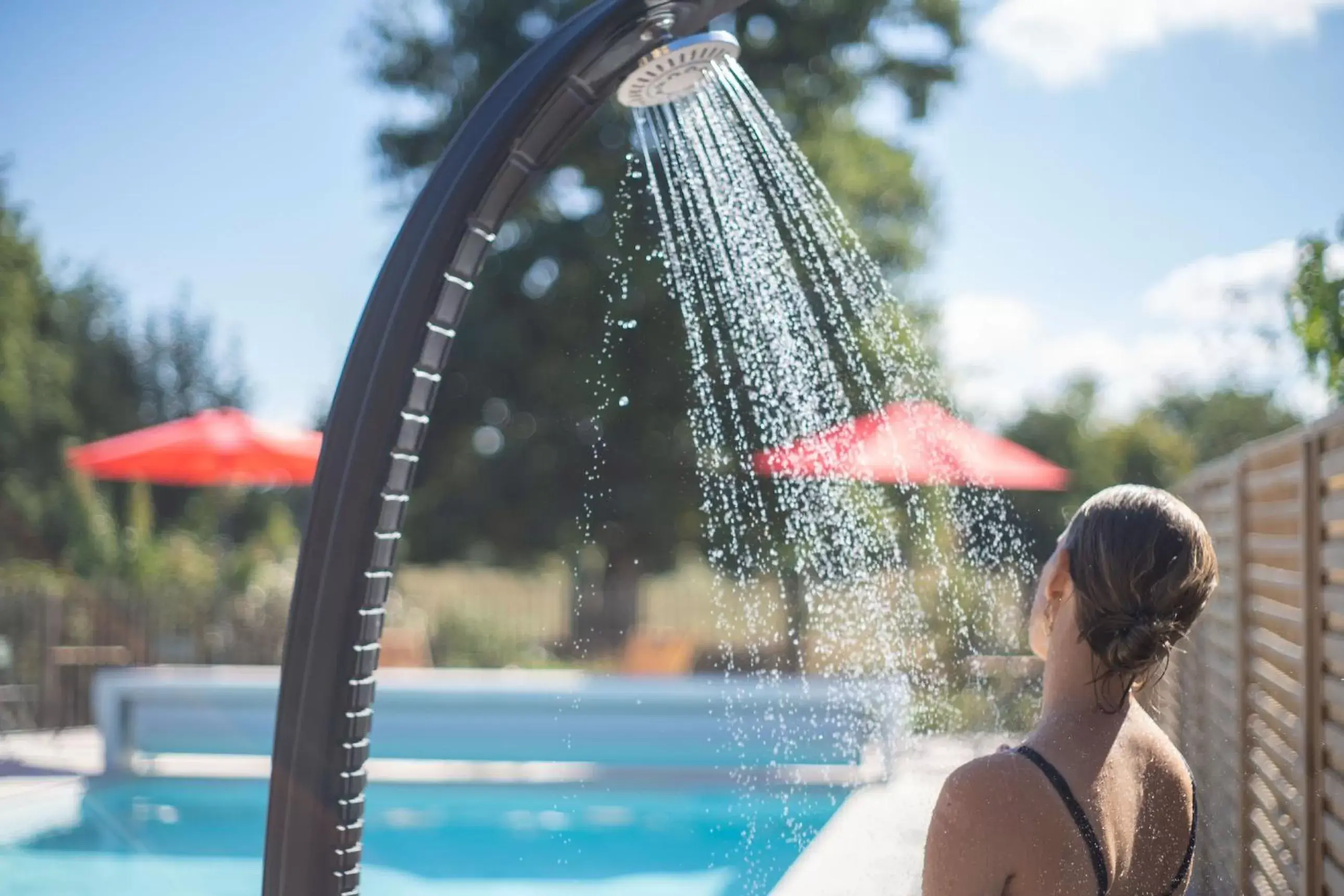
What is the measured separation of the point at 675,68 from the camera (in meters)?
2.17

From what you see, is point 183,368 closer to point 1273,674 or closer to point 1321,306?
point 1321,306

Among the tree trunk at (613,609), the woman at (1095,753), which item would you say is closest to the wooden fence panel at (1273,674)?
the woman at (1095,753)

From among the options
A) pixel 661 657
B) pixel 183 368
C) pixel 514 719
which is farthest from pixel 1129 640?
pixel 183 368

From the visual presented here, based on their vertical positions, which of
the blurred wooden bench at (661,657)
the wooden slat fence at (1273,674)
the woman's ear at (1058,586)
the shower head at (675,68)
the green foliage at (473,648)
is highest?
the shower head at (675,68)

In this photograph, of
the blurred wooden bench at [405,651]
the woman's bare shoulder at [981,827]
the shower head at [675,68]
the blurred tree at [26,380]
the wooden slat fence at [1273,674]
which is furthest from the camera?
the blurred tree at [26,380]

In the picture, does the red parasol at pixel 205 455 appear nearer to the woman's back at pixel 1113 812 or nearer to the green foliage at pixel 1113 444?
the green foliage at pixel 1113 444

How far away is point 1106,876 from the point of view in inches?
56.4

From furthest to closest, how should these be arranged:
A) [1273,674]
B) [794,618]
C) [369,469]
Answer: [794,618] < [1273,674] < [369,469]

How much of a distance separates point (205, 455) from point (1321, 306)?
10.3 m

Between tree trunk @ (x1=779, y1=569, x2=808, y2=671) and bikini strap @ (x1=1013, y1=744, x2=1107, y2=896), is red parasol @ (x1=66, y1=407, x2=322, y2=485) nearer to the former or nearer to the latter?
tree trunk @ (x1=779, y1=569, x2=808, y2=671)

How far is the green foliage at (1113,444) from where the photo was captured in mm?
17609

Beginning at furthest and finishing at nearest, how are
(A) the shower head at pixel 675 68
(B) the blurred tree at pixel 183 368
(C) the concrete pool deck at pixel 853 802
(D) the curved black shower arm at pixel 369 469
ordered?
(B) the blurred tree at pixel 183 368, (C) the concrete pool deck at pixel 853 802, (A) the shower head at pixel 675 68, (D) the curved black shower arm at pixel 369 469

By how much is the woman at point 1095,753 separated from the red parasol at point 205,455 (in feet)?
37.0

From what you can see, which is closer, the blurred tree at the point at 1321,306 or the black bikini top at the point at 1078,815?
the black bikini top at the point at 1078,815
